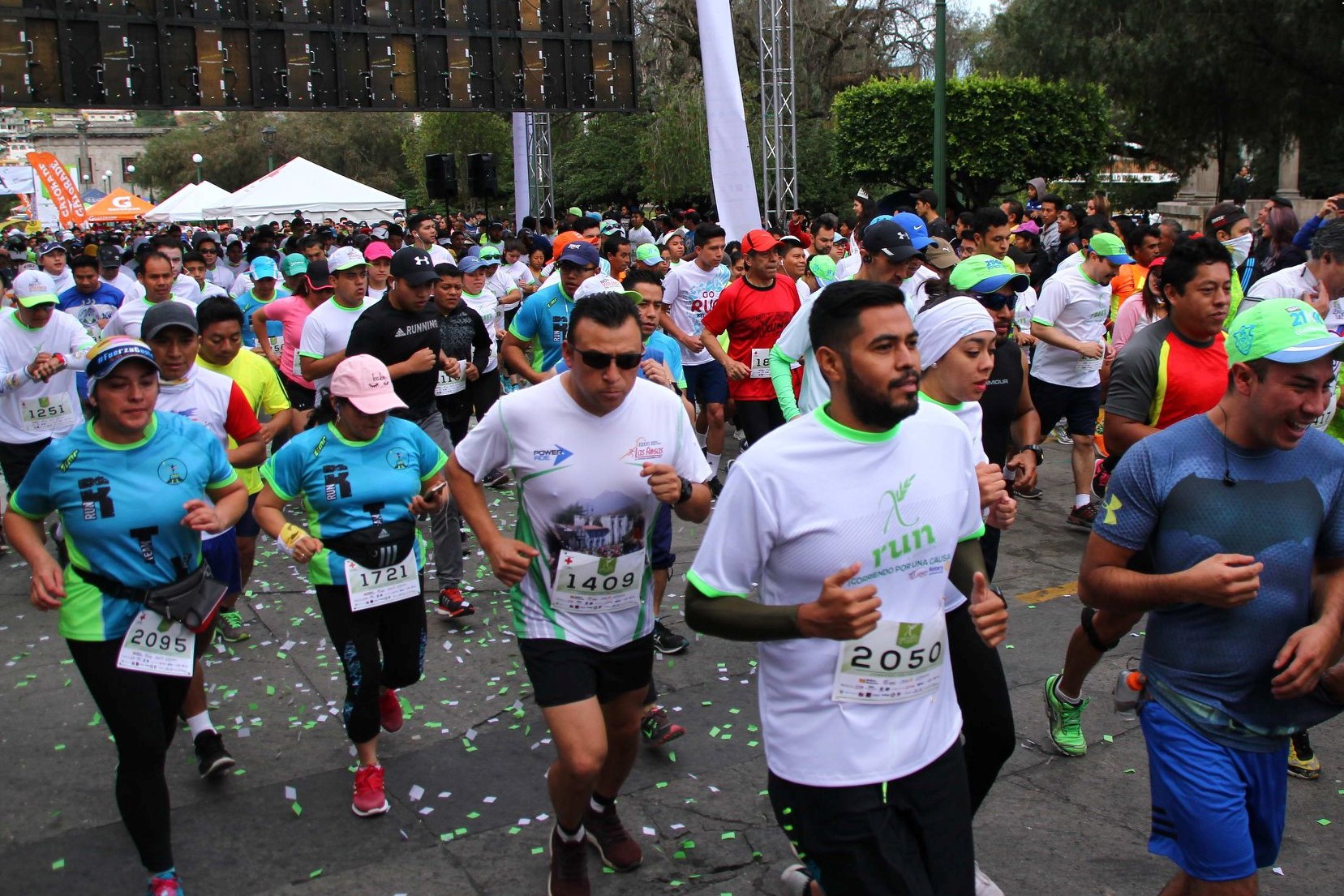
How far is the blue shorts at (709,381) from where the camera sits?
9625mm

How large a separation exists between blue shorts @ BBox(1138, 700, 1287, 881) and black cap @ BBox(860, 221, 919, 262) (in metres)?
3.10

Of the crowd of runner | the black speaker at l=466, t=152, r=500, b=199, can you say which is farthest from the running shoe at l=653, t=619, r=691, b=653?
the black speaker at l=466, t=152, r=500, b=199

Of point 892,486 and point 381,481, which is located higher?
point 892,486

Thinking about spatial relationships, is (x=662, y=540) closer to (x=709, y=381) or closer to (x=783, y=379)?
(x=783, y=379)

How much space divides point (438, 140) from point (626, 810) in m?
47.4

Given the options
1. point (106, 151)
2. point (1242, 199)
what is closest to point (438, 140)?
point (1242, 199)

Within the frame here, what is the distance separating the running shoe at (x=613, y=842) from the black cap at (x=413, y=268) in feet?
11.3

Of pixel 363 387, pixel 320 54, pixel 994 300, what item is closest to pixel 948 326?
pixel 994 300

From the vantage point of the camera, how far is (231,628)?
678 centimetres

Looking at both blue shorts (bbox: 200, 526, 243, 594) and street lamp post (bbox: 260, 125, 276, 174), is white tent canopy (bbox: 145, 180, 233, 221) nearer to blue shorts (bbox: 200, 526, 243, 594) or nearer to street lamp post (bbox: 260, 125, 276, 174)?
street lamp post (bbox: 260, 125, 276, 174)

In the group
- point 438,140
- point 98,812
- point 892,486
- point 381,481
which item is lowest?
point 98,812

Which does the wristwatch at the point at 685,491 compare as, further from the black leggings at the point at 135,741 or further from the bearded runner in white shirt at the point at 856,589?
the black leggings at the point at 135,741

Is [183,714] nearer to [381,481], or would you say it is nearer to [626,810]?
[381,481]

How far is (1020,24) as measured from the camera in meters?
Answer: 32.2
